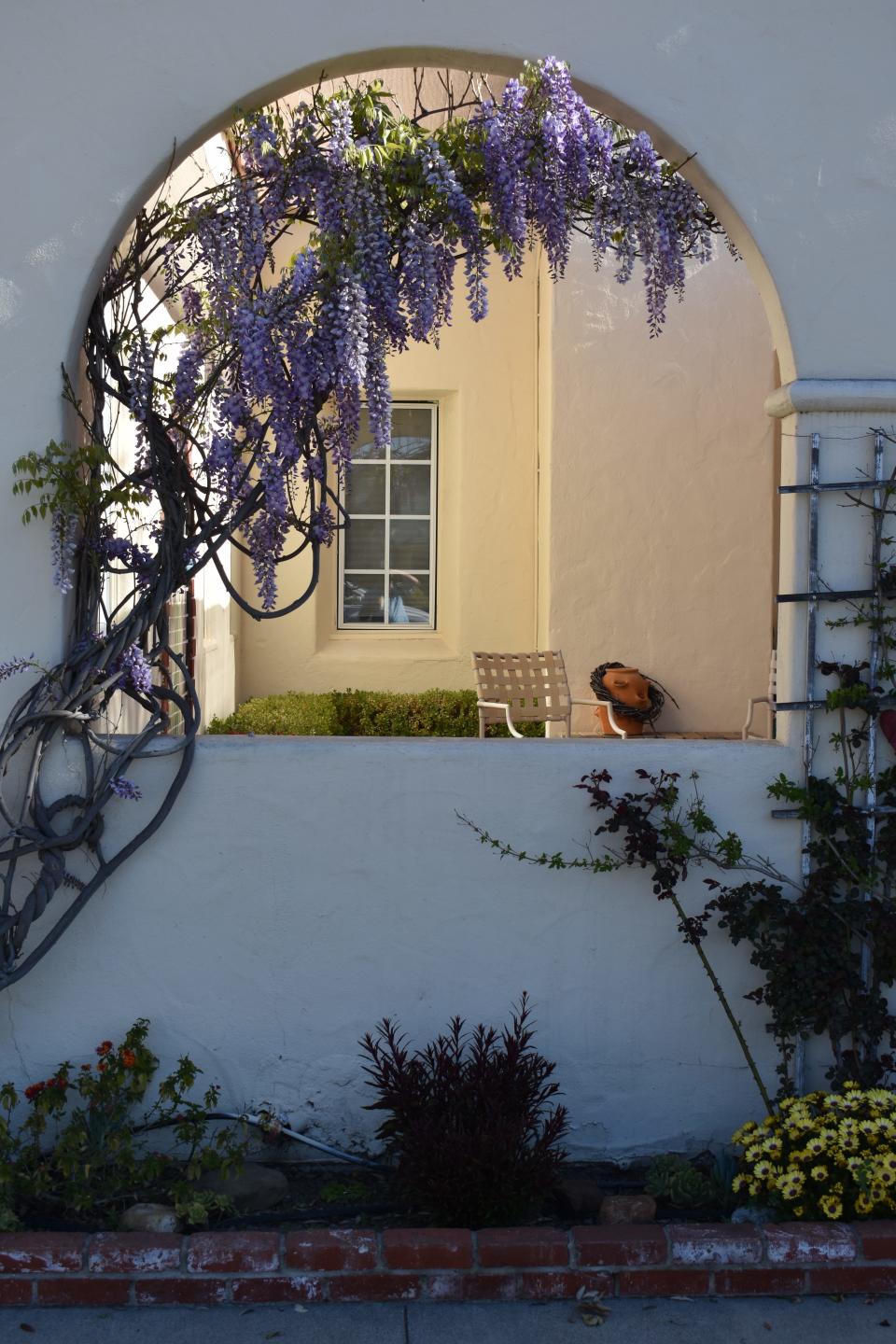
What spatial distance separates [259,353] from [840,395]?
1717 millimetres

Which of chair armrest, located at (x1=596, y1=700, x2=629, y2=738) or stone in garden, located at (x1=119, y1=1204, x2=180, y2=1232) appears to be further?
chair armrest, located at (x1=596, y1=700, x2=629, y2=738)

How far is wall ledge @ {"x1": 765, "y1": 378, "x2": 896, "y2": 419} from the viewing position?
395 cm

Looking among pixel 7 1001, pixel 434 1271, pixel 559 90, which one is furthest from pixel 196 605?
pixel 434 1271

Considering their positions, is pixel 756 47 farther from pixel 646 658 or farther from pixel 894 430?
pixel 646 658

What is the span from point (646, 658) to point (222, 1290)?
563cm

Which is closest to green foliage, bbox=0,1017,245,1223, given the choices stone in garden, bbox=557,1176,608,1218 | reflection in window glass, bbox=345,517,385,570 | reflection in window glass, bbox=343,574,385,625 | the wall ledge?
stone in garden, bbox=557,1176,608,1218

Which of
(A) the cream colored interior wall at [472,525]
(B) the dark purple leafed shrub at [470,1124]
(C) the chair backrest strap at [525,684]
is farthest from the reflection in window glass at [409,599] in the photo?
(B) the dark purple leafed shrub at [470,1124]

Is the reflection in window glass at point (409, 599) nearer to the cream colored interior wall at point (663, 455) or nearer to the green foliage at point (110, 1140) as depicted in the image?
the cream colored interior wall at point (663, 455)

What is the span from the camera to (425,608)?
9.61 metres

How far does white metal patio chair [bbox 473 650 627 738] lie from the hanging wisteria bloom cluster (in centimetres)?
346

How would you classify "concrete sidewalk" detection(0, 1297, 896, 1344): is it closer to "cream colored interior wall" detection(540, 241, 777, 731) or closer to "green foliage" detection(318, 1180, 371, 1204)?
"green foliage" detection(318, 1180, 371, 1204)

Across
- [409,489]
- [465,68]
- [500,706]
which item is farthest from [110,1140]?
[409,489]

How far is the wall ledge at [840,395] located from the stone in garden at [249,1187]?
8.89 feet

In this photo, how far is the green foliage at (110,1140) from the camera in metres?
3.57
